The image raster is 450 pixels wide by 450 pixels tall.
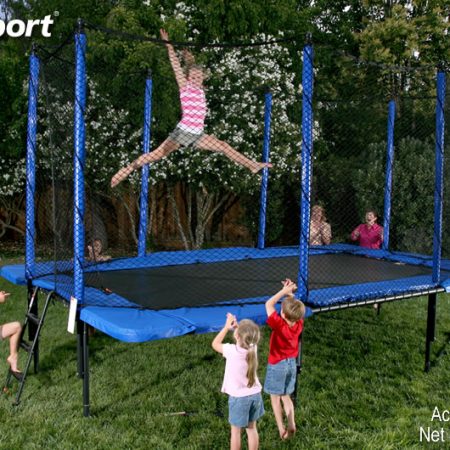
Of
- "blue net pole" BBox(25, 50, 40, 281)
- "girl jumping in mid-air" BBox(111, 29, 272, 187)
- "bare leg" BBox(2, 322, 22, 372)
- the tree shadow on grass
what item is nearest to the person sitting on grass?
"bare leg" BBox(2, 322, 22, 372)

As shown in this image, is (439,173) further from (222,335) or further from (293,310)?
(222,335)

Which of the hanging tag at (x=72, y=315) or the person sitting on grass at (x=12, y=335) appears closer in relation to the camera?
the hanging tag at (x=72, y=315)

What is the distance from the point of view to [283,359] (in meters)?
2.76

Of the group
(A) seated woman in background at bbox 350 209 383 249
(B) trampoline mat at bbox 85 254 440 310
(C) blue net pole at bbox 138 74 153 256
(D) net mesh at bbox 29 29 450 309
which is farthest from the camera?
(D) net mesh at bbox 29 29 450 309

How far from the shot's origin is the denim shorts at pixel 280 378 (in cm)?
275

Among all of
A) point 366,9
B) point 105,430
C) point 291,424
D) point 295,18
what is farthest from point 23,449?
point 366,9

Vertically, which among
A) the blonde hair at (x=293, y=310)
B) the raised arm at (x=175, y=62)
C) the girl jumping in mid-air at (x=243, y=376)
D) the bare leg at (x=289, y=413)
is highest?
the raised arm at (x=175, y=62)

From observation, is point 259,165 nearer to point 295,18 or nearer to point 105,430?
point 105,430

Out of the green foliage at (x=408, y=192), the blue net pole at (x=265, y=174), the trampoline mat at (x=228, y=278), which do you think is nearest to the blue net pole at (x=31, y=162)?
the trampoline mat at (x=228, y=278)

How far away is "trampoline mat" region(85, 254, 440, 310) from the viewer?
3.55 m

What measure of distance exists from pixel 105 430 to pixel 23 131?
248 inches

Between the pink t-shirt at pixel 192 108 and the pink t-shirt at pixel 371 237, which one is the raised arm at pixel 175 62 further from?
the pink t-shirt at pixel 371 237

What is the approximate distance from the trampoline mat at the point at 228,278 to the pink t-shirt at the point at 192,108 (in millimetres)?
1024

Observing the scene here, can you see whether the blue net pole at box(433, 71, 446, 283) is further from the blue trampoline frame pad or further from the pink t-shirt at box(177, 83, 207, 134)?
the pink t-shirt at box(177, 83, 207, 134)
